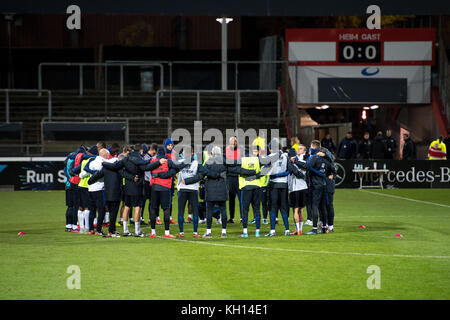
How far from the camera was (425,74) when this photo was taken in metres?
35.6

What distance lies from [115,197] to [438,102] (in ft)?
78.5

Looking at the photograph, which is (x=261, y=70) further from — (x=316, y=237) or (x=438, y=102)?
(x=316, y=237)

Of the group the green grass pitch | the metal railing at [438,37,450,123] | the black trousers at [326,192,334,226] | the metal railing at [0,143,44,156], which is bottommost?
the green grass pitch

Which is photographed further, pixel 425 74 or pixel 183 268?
pixel 425 74

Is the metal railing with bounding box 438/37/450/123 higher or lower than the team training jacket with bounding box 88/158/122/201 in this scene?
higher

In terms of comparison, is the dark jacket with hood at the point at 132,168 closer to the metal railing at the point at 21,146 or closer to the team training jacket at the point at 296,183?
the team training jacket at the point at 296,183

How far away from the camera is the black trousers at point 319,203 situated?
15.8m

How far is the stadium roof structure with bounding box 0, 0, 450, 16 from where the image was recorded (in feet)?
80.7

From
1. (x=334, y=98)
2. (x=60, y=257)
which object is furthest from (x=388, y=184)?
(x=60, y=257)

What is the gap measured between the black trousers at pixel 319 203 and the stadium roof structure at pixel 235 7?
11537 mm

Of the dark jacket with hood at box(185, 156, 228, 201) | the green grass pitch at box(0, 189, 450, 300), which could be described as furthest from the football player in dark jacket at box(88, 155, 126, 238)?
the dark jacket with hood at box(185, 156, 228, 201)

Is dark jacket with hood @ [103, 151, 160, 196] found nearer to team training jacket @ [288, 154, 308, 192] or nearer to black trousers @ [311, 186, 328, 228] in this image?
team training jacket @ [288, 154, 308, 192]

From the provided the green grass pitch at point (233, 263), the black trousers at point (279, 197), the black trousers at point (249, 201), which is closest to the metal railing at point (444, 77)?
the green grass pitch at point (233, 263)

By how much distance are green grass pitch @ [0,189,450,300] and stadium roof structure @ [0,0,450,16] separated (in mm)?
9031
